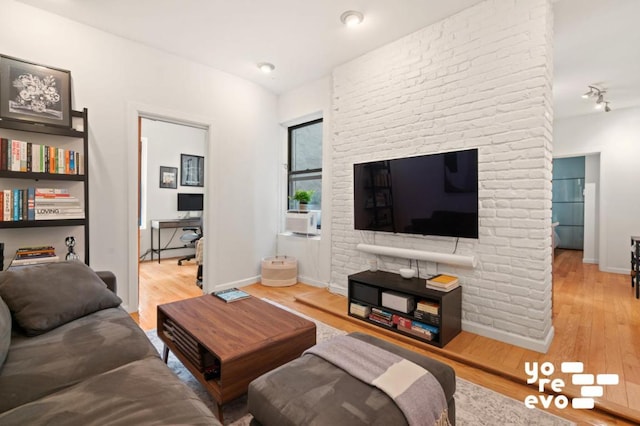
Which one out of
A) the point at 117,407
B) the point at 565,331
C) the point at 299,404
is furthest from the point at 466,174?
the point at 117,407

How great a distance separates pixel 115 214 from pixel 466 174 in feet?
10.7

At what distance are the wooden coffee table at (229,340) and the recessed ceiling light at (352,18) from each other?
2.50 meters

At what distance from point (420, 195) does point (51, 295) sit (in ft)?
8.86

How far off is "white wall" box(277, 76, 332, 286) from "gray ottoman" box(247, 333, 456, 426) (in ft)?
8.10

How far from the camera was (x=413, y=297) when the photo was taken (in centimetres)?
251

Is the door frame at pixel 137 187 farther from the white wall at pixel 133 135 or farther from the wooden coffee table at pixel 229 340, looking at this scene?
the wooden coffee table at pixel 229 340

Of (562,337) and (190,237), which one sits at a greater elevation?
(190,237)

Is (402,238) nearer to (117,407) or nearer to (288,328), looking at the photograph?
(288,328)

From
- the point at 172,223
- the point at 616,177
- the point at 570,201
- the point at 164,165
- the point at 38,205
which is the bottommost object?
the point at 172,223

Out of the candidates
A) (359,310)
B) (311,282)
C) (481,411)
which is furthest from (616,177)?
(481,411)

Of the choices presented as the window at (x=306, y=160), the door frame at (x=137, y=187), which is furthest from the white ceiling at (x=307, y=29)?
the window at (x=306, y=160)

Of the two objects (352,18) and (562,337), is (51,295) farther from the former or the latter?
(562,337)

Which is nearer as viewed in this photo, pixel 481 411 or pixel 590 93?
pixel 481 411

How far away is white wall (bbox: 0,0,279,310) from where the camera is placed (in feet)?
8.61
